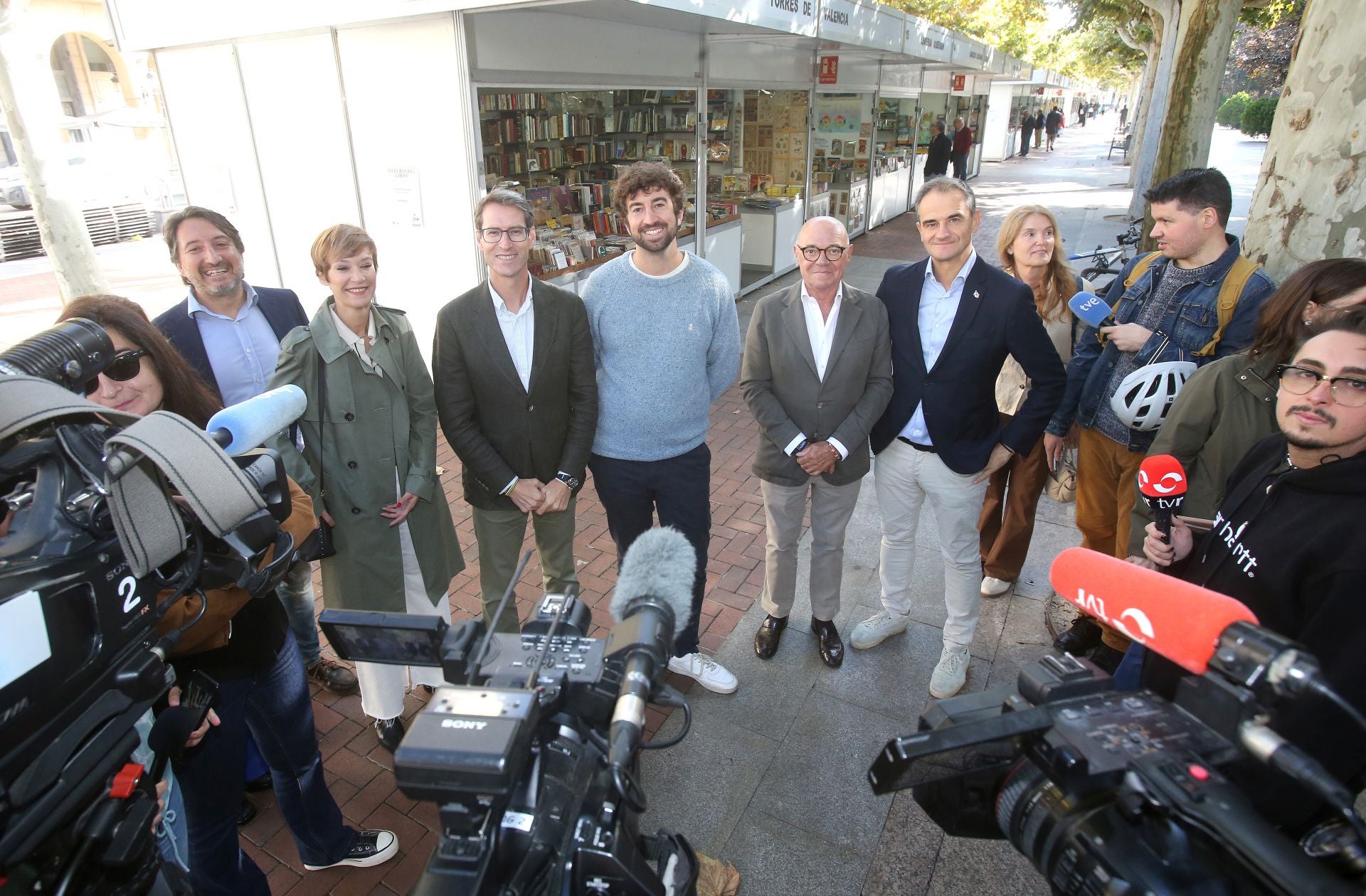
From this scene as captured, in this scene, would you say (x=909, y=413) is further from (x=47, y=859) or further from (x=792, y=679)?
(x=47, y=859)

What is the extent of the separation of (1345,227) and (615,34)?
5.66 m

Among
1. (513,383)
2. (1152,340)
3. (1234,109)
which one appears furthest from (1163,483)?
(1234,109)

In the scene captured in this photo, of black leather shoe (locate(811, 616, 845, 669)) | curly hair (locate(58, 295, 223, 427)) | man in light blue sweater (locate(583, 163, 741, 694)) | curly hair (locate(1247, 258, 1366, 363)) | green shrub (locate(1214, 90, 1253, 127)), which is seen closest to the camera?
curly hair (locate(58, 295, 223, 427))

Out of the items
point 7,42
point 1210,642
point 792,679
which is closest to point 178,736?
point 1210,642

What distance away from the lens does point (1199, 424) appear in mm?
2438

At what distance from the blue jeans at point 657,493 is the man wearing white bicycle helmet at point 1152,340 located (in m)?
1.67

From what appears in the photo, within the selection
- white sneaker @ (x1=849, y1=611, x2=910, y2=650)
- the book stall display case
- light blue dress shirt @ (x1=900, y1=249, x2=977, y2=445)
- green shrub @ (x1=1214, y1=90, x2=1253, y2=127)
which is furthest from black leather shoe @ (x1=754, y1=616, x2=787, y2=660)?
green shrub @ (x1=1214, y1=90, x2=1253, y2=127)

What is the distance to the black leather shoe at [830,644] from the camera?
3387 mm

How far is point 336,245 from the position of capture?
2559 millimetres

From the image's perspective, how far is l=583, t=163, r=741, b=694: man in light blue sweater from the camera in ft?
9.39

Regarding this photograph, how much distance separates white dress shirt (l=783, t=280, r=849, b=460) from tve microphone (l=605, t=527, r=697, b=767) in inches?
69.1

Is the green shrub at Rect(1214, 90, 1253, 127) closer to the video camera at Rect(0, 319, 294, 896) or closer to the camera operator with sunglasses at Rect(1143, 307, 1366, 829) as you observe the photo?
the camera operator with sunglasses at Rect(1143, 307, 1366, 829)

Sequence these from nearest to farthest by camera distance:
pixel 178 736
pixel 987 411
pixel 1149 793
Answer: pixel 1149 793, pixel 178 736, pixel 987 411

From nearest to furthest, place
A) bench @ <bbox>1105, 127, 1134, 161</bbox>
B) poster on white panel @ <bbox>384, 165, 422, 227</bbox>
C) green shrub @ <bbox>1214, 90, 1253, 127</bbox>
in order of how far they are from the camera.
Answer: poster on white panel @ <bbox>384, 165, 422, 227</bbox>, bench @ <bbox>1105, 127, 1134, 161</bbox>, green shrub @ <bbox>1214, 90, 1253, 127</bbox>
